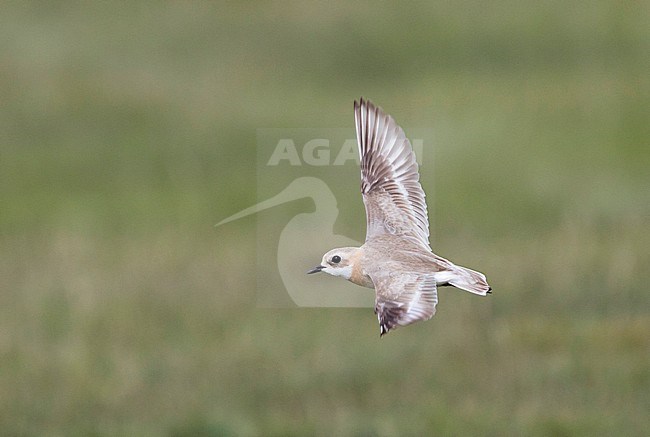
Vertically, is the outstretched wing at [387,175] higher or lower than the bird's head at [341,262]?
higher

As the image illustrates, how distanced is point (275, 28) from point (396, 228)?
73.8ft

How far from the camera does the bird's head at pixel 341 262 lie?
26.6ft

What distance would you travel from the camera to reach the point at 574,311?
1941 centimetres

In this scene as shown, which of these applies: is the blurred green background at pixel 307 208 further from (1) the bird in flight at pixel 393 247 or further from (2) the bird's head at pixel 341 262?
(2) the bird's head at pixel 341 262

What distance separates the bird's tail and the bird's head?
0.55m

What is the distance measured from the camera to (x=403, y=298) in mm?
7484

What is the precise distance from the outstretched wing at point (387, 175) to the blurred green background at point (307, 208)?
19.2 feet

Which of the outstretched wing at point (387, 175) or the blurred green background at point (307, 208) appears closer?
the outstretched wing at point (387, 175)

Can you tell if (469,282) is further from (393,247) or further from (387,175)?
(387,175)

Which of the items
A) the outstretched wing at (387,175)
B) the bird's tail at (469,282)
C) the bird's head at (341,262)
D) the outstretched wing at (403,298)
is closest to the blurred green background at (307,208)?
the outstretched wing at (387,175)

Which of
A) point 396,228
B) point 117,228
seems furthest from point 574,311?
point 396,228

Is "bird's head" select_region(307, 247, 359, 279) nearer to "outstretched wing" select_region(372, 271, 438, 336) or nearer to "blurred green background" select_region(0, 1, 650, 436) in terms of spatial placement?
"outstretched wing" select_region(372, 271, 438, 336)

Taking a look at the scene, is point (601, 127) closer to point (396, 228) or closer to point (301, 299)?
point (301, 299)

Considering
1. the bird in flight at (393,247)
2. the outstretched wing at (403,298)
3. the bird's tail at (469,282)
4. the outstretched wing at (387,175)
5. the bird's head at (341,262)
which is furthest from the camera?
the outstretched wing at (387,175)
